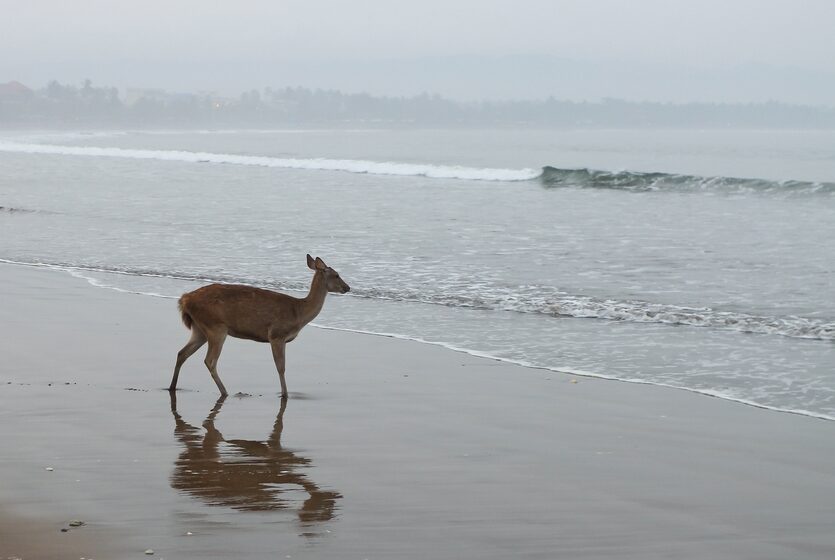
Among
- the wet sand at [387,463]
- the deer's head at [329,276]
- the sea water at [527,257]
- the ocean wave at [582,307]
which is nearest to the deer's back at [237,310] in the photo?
the wet sand at [387,463]

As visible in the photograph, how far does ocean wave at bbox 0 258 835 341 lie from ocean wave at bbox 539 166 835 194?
2588cm

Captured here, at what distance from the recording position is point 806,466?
7.12 metres

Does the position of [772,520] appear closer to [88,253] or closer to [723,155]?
[88,253]

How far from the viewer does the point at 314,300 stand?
31.4ft

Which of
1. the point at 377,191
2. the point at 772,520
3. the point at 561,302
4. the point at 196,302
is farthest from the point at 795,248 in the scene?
the point at 377,191

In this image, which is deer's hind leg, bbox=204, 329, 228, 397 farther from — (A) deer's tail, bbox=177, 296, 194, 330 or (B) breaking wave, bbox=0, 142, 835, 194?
(B) breaking wave, bbox=0, 142, 835, 194

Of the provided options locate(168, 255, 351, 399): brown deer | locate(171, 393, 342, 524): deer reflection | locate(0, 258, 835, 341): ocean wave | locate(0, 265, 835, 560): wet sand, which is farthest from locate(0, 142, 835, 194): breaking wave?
locate(171, 393, 342, 524): deer reflection

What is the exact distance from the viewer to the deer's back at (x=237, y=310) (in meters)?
9.05

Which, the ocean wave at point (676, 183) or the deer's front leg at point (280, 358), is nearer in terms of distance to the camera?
the deer's front leg at point (280, 358)

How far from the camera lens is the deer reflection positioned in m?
6.06

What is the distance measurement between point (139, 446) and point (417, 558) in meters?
2.59

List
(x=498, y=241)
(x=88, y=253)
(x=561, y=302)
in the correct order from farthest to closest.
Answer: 1. (x=498, y=241)
2. (x=88, y=253)
3. (x=561, y=302)

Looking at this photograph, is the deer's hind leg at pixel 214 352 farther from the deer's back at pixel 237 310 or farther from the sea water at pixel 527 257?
the sea water at pixel 527 257

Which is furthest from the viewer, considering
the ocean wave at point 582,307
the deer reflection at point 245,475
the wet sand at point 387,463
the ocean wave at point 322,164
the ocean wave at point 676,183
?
the ocean wave at point 322,164
